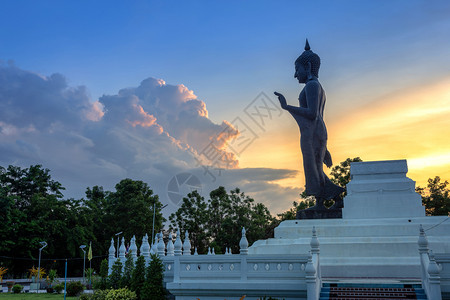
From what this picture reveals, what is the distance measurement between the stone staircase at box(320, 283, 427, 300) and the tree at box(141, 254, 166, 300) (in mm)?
5465

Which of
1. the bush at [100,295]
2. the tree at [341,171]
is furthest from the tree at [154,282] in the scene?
the tree at [341,171]

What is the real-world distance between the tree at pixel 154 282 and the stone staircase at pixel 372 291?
5465mm

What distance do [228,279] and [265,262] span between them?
52.0 inches

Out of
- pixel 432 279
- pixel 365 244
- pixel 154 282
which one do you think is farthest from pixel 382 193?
pixel 154 282

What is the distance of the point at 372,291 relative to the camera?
12.9 m

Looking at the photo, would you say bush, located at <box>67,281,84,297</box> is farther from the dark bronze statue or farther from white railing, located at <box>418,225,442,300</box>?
white railing, located at <box>418,225,442,300</box>

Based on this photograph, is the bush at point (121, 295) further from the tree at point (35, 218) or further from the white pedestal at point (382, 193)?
the tree at point (35, 218)

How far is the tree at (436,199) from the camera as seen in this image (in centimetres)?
4192

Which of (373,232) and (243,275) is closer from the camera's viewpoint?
(243,275)

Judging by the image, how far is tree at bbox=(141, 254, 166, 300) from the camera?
1489 centimetres

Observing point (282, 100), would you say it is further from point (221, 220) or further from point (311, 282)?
point (221, 220)

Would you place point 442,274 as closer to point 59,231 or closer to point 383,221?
point 383,221

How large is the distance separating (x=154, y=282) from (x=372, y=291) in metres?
7.13

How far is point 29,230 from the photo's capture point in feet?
157
